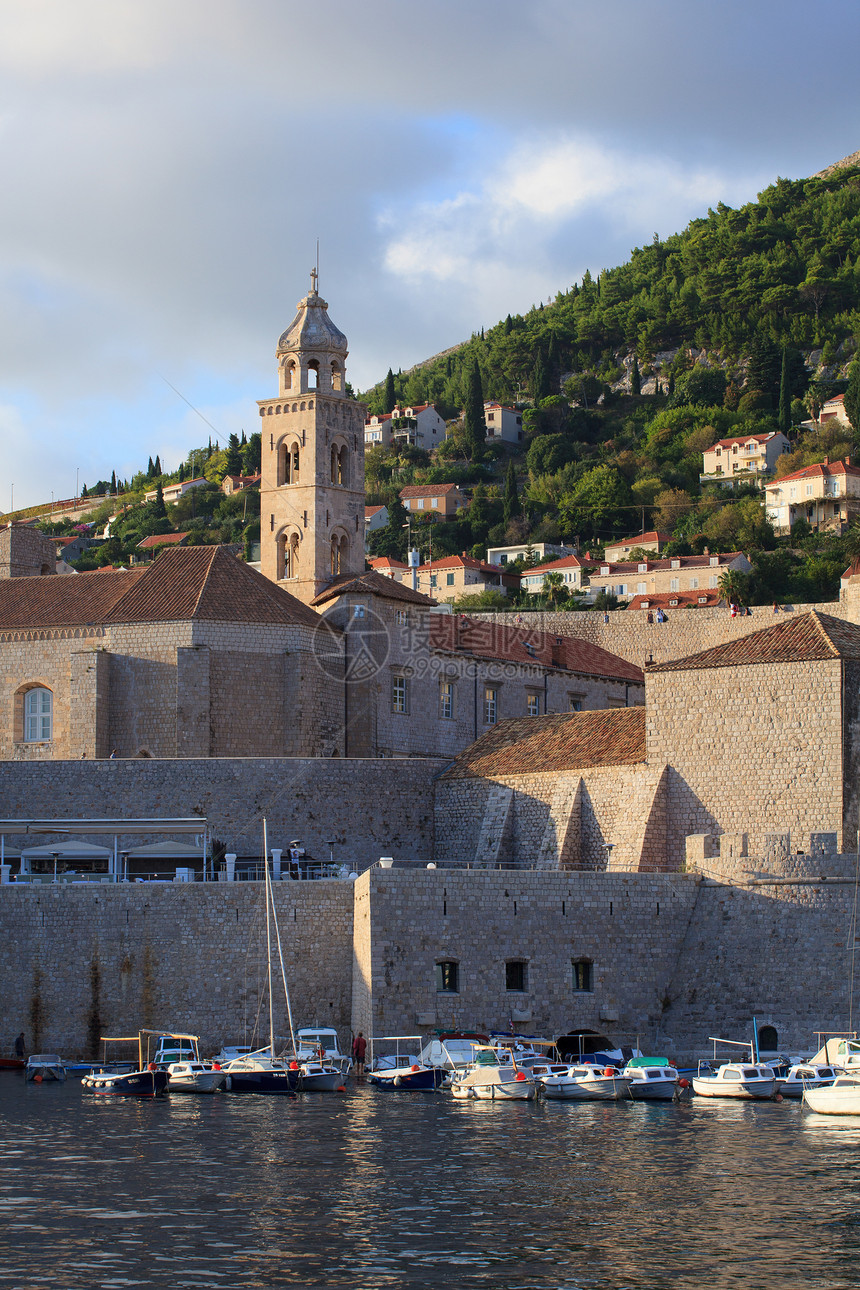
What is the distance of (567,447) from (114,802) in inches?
3524

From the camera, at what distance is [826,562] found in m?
93.9

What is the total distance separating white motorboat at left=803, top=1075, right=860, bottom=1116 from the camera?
3181 cm

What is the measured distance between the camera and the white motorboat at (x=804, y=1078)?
33469mm

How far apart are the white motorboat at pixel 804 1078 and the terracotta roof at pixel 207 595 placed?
2291cm

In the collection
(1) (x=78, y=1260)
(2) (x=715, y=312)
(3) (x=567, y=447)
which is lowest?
(1) (x=78, y=1260)

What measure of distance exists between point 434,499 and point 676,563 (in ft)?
96.2

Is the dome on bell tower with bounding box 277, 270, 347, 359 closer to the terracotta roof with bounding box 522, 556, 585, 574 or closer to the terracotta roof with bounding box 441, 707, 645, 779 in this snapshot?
the terracotta roof with bounding box 441, 707, 645, 779

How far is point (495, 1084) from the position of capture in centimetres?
3378

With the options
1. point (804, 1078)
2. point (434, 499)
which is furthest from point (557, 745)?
point (434, 499)

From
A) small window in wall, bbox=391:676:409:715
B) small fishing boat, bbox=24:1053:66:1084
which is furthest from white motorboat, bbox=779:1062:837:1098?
small window in wall, bbox=391:676:409:715

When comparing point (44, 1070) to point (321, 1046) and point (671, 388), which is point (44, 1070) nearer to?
point (321, 1046)

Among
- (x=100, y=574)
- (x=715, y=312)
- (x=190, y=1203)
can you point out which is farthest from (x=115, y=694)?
(x=715, y=312)

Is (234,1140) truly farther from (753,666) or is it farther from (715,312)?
(715,312)

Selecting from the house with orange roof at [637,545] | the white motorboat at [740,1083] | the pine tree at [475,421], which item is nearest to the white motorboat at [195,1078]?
the white motorboat at [740,1083]
